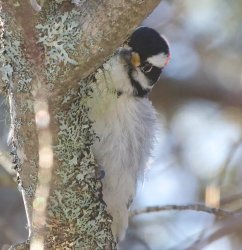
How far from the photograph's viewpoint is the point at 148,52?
226 cm

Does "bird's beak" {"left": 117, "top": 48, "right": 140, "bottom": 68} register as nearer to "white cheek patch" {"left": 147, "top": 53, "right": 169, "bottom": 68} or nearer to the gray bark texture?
"white cheek patch" {"left": 147, "top": 53, "right": 169, "bottom": 68}

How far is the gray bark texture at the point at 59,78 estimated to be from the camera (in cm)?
151

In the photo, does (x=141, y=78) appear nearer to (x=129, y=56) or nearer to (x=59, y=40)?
(x=129, y=56)

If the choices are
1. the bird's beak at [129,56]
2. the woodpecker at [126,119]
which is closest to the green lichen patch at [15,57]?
the woodpecker at [126,119]

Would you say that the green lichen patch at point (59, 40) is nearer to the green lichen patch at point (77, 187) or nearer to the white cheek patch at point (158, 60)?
the green lichen patch at point (77, 187)

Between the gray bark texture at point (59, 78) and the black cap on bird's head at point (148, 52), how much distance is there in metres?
0.53

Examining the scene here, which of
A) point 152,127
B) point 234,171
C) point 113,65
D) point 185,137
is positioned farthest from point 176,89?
point 113,65

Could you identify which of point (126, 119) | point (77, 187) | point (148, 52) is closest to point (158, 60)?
point (148, 52)

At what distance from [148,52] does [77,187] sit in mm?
704

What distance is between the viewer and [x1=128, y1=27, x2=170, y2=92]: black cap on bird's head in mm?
2223

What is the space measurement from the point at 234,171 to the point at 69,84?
67.7 inches

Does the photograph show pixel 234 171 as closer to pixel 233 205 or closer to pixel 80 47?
pixel 233 205

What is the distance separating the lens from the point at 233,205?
273 centimetres

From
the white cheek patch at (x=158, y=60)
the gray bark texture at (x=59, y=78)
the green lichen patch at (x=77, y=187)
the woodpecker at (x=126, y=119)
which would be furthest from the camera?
the white cheek patch at (x=158, y=60)
